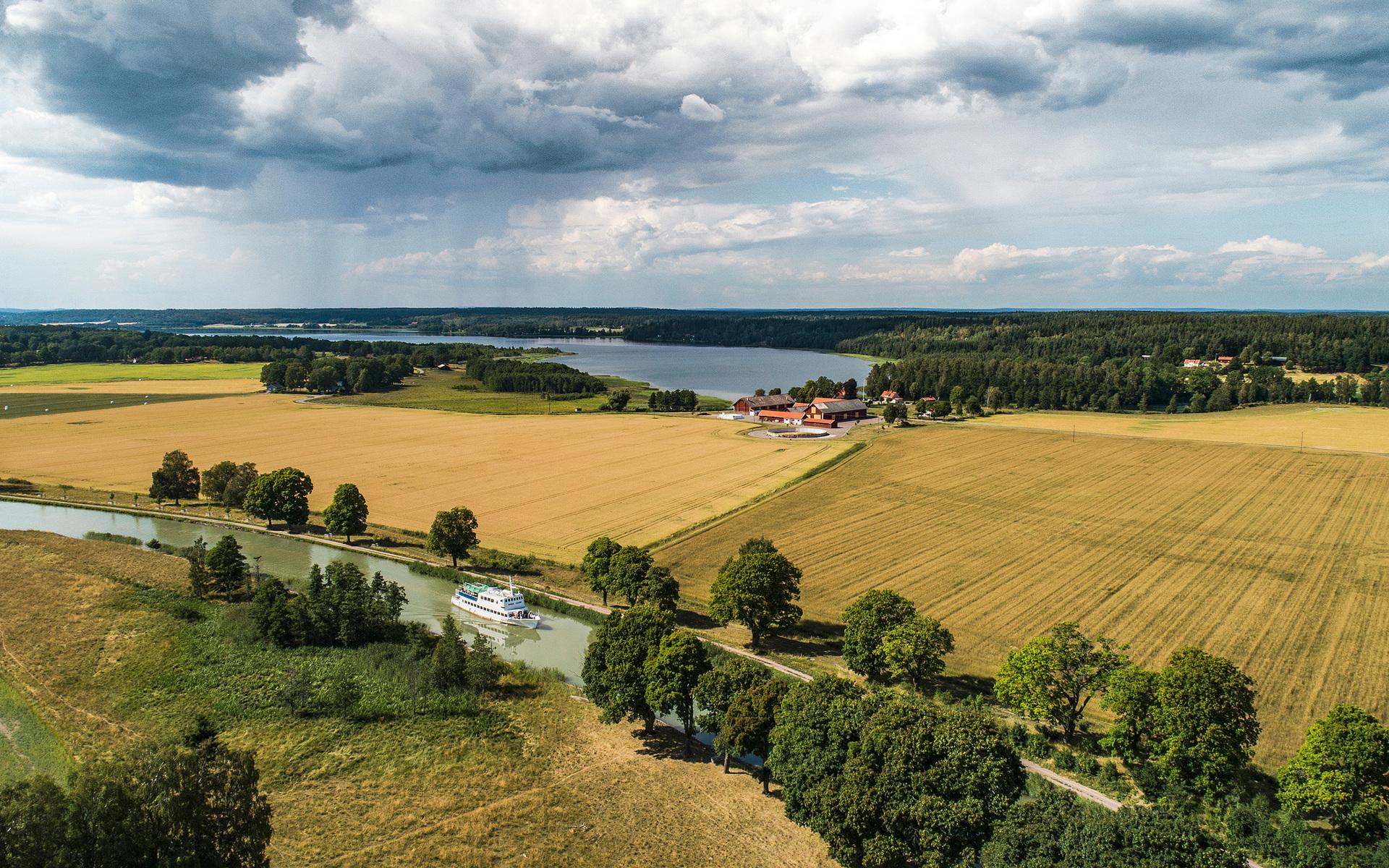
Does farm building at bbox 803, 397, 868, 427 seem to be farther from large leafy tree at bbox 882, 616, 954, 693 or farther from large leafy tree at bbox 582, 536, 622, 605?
large leafy tree at bbox 882, 616, 954, 693

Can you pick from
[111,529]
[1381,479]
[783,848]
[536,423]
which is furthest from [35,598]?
[1381,479]

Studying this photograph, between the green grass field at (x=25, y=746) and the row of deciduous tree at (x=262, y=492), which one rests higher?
the row of deciduous tree at (x=262, y=492)

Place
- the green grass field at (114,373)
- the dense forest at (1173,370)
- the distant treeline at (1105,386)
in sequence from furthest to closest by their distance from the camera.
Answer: the green grass field at (114,373) → the dense forest at (1173,370) → the distant treeline at (1105,386)

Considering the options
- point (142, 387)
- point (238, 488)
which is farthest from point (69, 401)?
point (238, 488)

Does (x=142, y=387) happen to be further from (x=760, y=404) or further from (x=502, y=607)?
(x=502, y=607)

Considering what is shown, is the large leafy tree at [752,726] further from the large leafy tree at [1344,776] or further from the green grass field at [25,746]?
the green grass field at [25,746]

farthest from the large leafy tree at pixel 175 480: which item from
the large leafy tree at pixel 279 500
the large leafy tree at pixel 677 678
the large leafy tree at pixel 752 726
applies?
the large leafy tree at pixel 752 726

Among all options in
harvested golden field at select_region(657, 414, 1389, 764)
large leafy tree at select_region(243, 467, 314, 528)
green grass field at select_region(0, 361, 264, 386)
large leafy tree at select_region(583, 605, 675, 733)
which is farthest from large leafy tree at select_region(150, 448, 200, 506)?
green grass field at select_region(0, 361, 264, 386)
